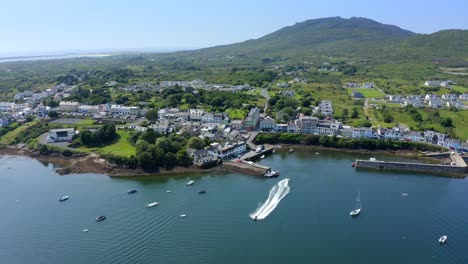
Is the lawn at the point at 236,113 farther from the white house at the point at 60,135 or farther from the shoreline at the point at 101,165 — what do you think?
the white house at the point at 60,135

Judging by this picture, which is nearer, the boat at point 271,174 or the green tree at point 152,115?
the boat at point 271,174

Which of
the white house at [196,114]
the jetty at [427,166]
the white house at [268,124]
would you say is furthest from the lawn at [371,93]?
the white house at [196,114]

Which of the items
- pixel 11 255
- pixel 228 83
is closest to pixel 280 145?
pixel 11 255

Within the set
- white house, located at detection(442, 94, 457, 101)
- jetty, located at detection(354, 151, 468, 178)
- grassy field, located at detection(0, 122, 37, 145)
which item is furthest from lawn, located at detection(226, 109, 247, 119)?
white house, located at detection(442, 94, 457, 101)

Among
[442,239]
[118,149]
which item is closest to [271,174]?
[442,239]

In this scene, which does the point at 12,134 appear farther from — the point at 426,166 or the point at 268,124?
the point at 426,166

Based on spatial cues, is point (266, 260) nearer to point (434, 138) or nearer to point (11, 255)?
point (11, 255)
